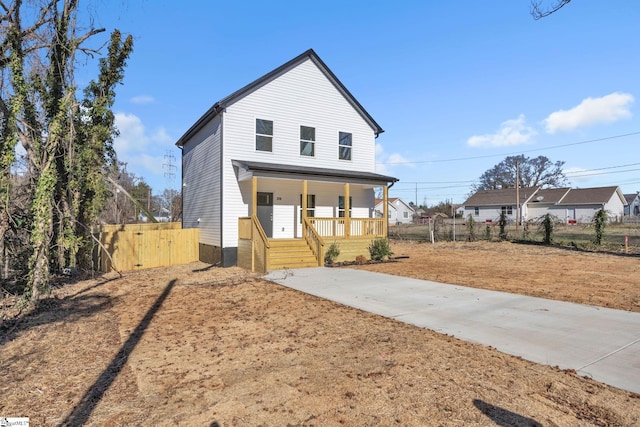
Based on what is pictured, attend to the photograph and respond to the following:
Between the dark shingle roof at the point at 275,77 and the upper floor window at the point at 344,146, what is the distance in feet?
4.69

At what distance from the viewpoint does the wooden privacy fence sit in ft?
44.4

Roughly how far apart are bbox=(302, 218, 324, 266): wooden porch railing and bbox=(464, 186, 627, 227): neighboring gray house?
141 ft

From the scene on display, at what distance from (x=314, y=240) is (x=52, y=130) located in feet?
28.1

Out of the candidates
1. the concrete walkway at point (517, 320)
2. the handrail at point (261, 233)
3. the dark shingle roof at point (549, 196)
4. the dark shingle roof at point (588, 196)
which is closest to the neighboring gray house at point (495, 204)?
the dark shingle roof at point (549, 196)

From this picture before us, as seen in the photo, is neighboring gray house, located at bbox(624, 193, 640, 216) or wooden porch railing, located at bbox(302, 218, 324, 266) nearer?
wooden porch railing, located at bbox(302, 218, 324, 266)

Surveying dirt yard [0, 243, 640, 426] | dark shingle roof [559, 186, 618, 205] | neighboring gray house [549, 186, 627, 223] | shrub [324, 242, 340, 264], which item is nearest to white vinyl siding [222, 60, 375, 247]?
shrub [324, 242, 340, 264]

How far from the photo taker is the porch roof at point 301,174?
13.2 metres

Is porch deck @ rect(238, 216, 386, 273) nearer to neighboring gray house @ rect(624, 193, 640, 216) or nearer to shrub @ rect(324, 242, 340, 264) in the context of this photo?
shrub @ rect(324, 242, 340, 264)

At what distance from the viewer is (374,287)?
939 cm

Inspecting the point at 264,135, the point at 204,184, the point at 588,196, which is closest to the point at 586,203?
the point at 588,196

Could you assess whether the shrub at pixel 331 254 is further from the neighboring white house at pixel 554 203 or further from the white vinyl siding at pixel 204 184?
the neighboring white house at pixel 554 203

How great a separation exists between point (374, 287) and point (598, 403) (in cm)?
616

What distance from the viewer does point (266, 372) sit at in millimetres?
4176

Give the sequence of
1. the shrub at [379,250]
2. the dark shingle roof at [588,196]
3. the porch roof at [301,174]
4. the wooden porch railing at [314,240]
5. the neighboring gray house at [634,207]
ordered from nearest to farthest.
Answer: the porch roof at [301,174]
the wooden porch railing at [314,240]
the shrub at [379,250]
the dark shingle roof at [588,196]
the neighboring gray house at [634,207]
